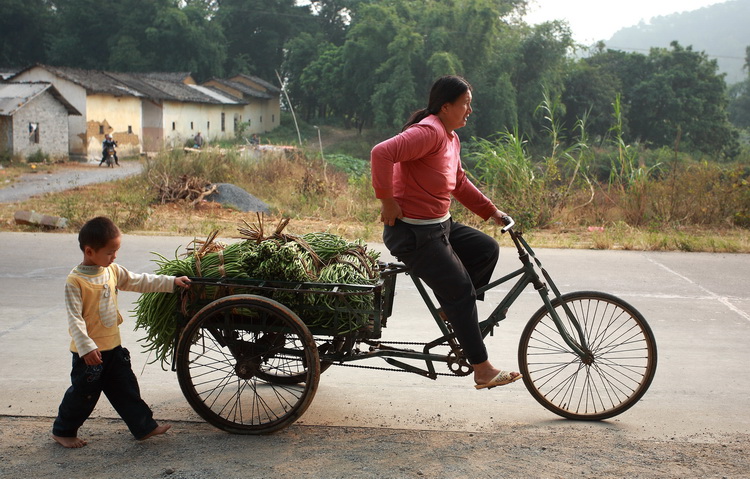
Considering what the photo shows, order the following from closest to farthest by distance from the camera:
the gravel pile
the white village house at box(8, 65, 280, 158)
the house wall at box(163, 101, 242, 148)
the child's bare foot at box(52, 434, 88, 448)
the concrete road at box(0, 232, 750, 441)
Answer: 1. the child's bare foot at box(52, 434, 88, 448)
2. the concrete road at box(0, 232, 750, 441)
3. the gravel pile
4. the white village house at box(8, 65, 280, 158)
5. the house wall at box(163, 101, 242, 148)

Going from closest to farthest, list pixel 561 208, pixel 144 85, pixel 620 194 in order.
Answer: pixel 620 194
pixel 561 208
pixel 144 85

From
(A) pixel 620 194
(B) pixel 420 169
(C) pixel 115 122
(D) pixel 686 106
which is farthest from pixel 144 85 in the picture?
(B) pixel 420 169

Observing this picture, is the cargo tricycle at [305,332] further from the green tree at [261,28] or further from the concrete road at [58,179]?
the green tree at [261,28]

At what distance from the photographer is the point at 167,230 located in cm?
1197

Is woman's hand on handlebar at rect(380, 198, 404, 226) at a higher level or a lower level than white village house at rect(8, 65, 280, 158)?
lower

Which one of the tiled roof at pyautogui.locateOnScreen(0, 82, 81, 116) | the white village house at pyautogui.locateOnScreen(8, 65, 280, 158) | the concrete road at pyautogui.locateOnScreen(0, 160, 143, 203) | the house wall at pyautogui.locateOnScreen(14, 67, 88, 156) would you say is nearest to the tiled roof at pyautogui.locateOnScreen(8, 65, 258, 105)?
the white village house at pyautogui.locateOnScreen(8, 65, 280, 158)

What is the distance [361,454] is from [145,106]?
43.8 m

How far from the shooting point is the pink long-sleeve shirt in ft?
12.0

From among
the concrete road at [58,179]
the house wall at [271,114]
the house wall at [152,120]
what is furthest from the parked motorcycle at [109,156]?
the house wall at [271,114]

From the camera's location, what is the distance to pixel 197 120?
49094mm

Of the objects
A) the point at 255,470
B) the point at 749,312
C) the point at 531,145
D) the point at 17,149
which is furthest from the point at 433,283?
the point at 531,145

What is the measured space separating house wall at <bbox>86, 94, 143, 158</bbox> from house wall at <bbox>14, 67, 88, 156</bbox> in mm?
272

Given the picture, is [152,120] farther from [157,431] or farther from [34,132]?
[157,431]

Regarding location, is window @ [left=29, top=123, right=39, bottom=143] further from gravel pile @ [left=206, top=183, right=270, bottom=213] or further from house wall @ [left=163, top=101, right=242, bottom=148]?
gravel pile @ [left=206, top=183, right=270, bottom=213]
